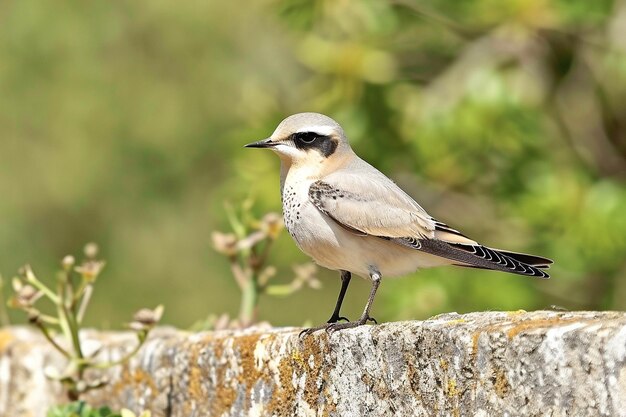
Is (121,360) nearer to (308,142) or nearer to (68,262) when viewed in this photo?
(68,262)

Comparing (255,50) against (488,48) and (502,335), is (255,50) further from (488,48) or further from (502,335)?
(502,335)

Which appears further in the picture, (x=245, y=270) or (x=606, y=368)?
(x=245, y=270)

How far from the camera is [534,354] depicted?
2.95 meters

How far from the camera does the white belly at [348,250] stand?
4.70 meters

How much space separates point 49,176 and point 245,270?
1160 centimetres

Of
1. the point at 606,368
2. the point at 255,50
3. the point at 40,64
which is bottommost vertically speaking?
the point at 606,368

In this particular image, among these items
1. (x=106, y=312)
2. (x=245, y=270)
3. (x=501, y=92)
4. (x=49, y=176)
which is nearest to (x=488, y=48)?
(x=501, y=92)

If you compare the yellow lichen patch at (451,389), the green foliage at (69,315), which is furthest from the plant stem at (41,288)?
the yellow lichen patch at (451,389)

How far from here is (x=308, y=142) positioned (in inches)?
203

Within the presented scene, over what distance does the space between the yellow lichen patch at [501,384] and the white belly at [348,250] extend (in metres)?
1.69

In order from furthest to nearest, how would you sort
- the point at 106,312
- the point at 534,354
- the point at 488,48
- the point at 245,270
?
the point at 106,312 < the point at 488,48 < the point at 245,270 < the point at 534,354

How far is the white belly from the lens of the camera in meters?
4.70

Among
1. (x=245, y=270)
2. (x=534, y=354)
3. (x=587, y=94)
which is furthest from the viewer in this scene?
(x=587, y=94)

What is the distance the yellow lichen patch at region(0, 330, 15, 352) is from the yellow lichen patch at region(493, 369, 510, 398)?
334 centimetres
